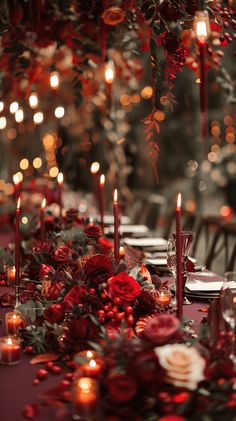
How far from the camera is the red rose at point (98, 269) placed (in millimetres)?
1690

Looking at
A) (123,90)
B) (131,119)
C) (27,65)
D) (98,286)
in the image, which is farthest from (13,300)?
(131,119)

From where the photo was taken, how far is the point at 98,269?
1706mm

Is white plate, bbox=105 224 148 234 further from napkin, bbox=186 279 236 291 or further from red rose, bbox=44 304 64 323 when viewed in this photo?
red rose, bbox=44 304 64 323

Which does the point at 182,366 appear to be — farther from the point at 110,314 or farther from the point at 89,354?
the point at 110,314

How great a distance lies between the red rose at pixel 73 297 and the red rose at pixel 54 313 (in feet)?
0.07

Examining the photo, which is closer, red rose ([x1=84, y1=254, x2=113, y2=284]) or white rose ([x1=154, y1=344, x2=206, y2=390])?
white rose ([x1=154, y1=344, x2=206, y2=390])

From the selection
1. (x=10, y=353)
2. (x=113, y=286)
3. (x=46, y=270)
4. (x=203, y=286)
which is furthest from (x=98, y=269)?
(x=203, y=286)

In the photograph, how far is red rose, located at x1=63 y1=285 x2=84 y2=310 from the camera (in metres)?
1.62

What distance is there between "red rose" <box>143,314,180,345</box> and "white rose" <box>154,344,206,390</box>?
2.6 inches

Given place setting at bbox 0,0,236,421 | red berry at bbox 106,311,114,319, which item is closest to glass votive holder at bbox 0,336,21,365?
place setting at bbox 0,0,236,421

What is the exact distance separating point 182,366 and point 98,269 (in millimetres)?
599

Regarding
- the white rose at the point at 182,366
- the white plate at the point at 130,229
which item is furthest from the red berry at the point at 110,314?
the white plate at the point at 130,229

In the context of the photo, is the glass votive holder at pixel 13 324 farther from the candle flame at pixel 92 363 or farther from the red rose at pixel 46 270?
the candle flame at pixel 92 363

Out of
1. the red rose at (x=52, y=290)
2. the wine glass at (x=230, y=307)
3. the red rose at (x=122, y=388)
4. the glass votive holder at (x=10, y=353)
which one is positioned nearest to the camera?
the red rose at (x=122, y=388)
